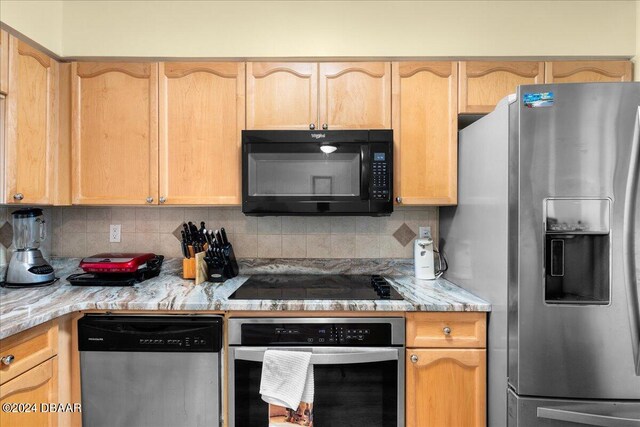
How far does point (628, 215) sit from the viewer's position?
128 cm

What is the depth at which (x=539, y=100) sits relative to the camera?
1.33m

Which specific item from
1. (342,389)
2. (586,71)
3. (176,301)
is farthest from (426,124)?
(176,301)

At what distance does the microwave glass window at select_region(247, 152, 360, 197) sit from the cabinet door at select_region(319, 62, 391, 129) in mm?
218

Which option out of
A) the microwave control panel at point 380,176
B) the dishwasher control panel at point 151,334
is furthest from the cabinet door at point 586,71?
the dishwasher control panel at point 151,334

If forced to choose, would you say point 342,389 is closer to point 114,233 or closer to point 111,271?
point 111,271

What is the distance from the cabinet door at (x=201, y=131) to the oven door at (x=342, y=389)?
2.78ft

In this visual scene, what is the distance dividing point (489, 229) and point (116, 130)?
193cm

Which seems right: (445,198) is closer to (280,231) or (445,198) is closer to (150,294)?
(280,231)

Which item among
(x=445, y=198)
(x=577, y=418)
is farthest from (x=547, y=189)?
(x=577, y=418)

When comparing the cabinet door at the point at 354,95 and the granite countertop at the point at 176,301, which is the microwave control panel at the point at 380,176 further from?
the granite countertop at the point at 176,301

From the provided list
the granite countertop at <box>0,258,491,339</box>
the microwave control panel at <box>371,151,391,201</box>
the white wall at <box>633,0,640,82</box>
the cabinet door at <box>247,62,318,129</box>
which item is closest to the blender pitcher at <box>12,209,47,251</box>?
the granite countertop at <box>0,258,491,339</box>

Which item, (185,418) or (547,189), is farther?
(185,418)

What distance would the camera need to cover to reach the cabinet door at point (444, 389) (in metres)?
1.54

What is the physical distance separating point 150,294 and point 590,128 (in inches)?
77.2
